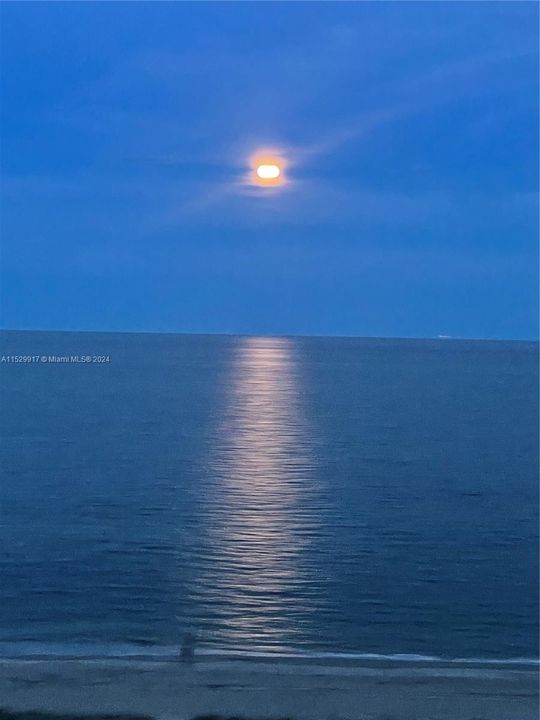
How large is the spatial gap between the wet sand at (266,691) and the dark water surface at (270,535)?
16.5 feet

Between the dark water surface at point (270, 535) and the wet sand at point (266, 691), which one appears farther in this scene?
the dark water surface at point (270, 535)

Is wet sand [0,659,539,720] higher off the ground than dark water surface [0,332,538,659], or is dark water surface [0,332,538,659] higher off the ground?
dark water surface [0,332,538,659]

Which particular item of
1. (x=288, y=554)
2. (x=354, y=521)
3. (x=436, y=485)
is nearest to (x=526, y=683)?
(x=288, y=554)

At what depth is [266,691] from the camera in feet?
39.1

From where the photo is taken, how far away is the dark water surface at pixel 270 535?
784 inches

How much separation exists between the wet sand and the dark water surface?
5026 mm

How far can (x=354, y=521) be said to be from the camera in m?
30.8

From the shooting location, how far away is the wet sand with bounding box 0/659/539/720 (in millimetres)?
11055

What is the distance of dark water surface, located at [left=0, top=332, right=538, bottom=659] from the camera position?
65.4 feet

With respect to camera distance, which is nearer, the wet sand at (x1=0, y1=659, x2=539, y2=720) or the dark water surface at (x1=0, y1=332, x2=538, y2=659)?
the wet sand at (x1=0, y1=659, x2=539, y2=720)

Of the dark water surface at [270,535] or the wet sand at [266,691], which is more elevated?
the dark water surface at [270,535]

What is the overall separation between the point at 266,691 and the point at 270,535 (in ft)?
53.5

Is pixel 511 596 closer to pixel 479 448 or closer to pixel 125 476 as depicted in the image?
pixel 125 476

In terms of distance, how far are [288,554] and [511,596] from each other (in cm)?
623
